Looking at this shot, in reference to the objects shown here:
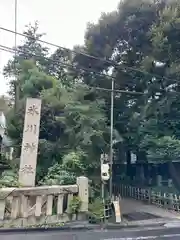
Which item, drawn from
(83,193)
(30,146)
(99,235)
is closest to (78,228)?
(99,235)

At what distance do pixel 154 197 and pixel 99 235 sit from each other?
5767 mm

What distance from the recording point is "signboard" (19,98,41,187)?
830 centimetres

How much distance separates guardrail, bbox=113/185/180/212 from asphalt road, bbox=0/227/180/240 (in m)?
3.50

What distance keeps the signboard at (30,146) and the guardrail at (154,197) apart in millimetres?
5380

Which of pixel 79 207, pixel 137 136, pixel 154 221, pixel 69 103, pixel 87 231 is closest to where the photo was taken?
pixel 87 231

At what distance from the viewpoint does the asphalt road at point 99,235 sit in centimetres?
615

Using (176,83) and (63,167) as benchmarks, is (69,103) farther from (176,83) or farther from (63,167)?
(176,83)

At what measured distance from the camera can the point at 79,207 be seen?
7328 mm

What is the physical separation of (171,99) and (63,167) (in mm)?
5729

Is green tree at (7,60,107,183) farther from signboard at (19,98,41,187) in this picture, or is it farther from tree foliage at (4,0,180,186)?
signboard at (19,98,41,187)

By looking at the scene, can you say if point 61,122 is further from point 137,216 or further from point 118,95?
point 137,216

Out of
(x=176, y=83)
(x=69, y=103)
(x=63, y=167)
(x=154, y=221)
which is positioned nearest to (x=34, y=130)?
(x=63, y=167)

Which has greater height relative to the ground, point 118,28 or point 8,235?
point 118,28

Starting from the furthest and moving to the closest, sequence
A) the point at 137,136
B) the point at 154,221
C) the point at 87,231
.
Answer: the point at 137,136 < the point at 154,221 < the point at 87,231
